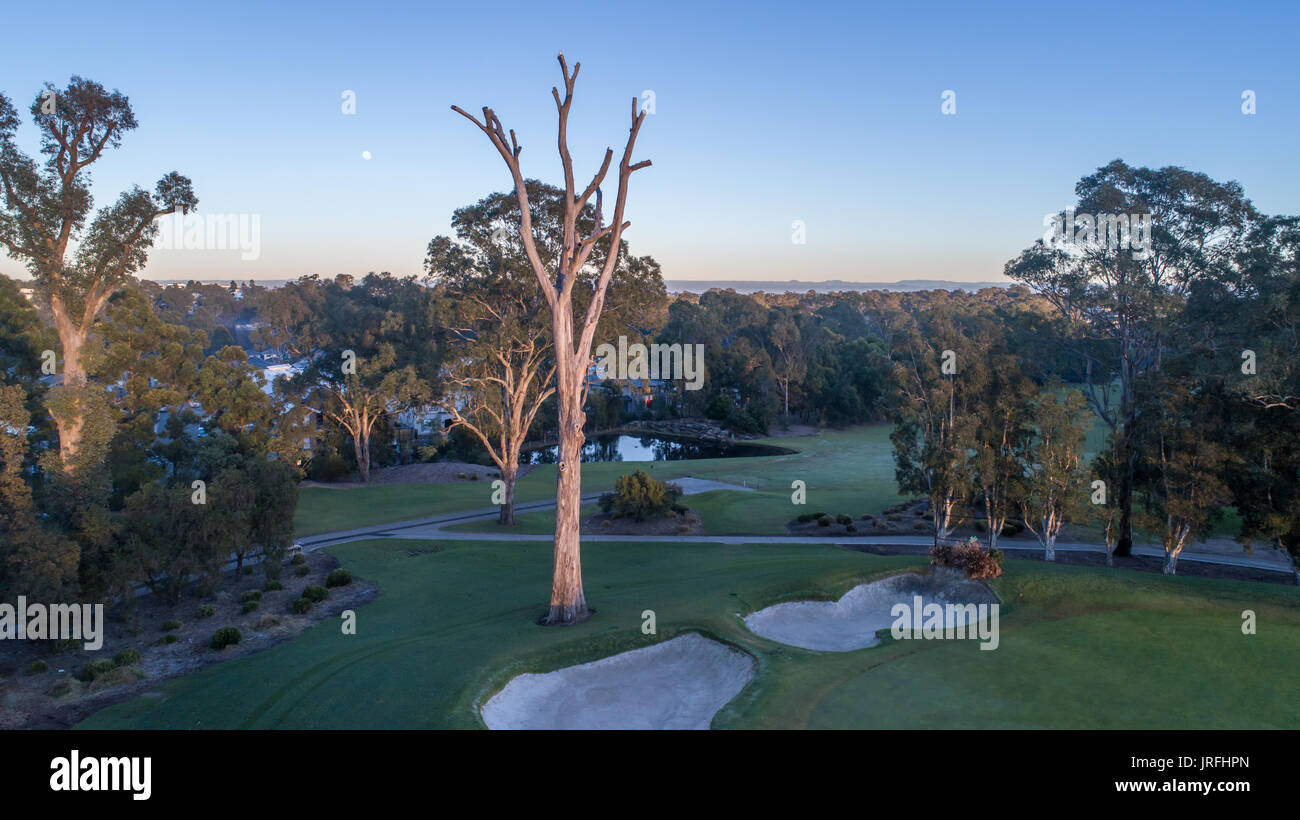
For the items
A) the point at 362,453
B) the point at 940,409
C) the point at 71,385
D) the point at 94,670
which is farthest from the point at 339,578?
the point at 362,453

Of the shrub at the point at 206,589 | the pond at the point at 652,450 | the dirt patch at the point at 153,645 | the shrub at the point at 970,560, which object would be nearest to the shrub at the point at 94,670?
the dirt patch at the point at 153,645

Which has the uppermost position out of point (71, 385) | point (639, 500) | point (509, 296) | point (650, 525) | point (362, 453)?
point (509, 296)

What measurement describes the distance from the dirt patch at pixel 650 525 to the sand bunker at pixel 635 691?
18.0m

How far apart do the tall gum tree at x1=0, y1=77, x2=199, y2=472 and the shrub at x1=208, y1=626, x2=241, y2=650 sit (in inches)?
450

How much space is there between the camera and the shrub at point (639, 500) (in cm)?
3572

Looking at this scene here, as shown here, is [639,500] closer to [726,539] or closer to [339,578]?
[726,539]

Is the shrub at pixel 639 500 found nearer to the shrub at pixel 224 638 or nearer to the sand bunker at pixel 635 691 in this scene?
the sand bunker at pixel 635 691

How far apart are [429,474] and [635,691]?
142ft

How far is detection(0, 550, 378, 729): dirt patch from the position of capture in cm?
1482

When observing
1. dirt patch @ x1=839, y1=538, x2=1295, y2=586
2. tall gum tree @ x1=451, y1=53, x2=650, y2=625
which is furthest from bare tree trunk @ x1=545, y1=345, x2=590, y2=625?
dirt patch @ x1=839, y1=538, x2=1295, y2=586

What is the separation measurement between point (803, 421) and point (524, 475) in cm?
4418

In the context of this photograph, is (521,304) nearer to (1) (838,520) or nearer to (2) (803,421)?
(1) (838,520)

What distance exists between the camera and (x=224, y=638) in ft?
61.5

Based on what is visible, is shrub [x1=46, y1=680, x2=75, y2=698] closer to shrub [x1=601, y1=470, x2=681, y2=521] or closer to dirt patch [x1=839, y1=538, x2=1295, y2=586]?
shrub [x1=601, y1=470, x2=681, y2=521]
